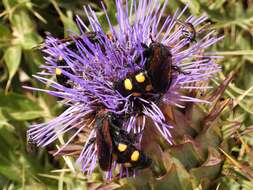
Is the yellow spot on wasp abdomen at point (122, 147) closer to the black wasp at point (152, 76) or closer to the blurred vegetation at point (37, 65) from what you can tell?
the black wasp at point (152, 76)

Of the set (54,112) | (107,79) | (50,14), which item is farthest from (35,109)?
(107,79)

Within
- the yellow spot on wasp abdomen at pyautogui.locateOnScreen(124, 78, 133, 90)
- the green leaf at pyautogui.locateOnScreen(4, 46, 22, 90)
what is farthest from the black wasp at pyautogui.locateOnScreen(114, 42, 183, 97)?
the green leaf at pyautogui.locateOnScreen(4, 46, 22, 90)

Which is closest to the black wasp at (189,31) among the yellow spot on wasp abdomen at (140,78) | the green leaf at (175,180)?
the yellow spot on wasp abdomen at (140,78)

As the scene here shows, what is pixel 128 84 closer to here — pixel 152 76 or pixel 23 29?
pixel 152 76

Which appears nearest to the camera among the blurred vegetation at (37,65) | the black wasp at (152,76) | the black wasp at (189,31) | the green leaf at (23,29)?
the black wasp at (152,76)

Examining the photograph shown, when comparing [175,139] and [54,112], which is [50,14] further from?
[175,139]

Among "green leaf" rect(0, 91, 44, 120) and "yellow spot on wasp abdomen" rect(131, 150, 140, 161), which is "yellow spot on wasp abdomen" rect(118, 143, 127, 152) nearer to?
"yellow spot on wasp abdomen" rect(131, 150, 140, 161)
